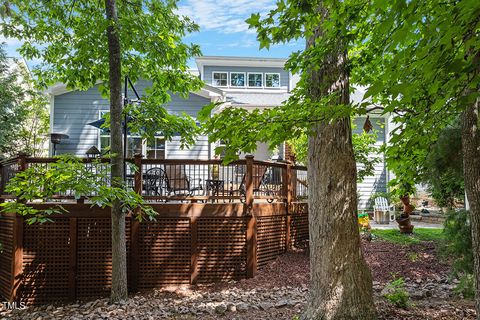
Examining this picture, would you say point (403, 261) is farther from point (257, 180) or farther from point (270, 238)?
point (257, 180)

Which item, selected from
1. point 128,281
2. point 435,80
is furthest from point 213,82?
point 435,80

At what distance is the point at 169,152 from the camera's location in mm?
12797

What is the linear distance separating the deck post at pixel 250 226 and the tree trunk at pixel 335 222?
10.5 feet

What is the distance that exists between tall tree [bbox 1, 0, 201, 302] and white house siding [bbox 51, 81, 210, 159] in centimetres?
480

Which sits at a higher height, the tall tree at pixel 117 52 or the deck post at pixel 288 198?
the tall tree at pixel 117 52

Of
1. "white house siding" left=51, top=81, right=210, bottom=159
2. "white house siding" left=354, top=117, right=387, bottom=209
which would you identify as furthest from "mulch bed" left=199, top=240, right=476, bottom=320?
"white house siding" left=354, top=117, right=387, bottom=209

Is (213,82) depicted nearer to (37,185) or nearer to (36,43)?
(36,43)

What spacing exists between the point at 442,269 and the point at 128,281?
6430mm

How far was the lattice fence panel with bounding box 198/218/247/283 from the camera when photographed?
295 inches

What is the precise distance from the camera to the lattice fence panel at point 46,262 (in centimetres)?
704

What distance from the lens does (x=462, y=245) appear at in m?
4.88

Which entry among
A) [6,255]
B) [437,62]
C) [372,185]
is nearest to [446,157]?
[437,62]

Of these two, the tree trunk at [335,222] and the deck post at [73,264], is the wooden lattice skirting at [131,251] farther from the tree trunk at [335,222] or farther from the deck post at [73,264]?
the tree trunk at [335,222]

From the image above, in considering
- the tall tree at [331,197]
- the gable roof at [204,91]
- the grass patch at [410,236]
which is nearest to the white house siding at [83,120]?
the gable roof at [204,91]
